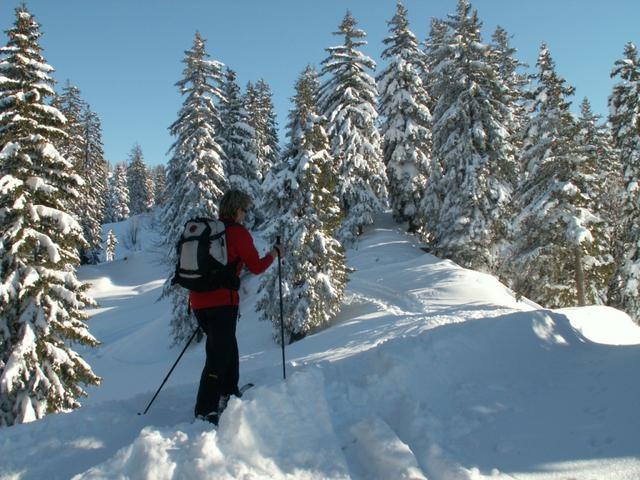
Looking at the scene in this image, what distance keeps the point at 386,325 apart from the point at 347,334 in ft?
4.54

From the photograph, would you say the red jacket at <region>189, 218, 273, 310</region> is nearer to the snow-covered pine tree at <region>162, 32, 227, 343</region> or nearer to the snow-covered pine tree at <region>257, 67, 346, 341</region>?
the snow-covered pine tree at <region>257, 67, 346, 341</region>

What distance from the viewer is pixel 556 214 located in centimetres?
1873

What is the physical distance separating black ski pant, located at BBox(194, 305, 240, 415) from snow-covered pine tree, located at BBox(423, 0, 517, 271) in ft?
65.4

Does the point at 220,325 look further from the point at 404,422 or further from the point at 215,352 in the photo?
the point at 404,422

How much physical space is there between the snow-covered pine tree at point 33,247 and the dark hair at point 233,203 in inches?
347

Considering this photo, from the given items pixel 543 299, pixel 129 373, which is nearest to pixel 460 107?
pixel 543 299

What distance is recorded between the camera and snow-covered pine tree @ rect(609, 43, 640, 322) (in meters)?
19.5

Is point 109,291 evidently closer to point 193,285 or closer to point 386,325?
point 386,325

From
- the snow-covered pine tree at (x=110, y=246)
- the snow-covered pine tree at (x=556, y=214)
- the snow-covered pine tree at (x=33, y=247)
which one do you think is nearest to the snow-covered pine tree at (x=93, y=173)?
the snow-covered pine tree at (x=110, y=246)

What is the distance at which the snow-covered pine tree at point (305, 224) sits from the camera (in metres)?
18.4

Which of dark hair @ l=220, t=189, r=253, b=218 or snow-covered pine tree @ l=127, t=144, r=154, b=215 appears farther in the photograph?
snow-covered pine tree @ l=127, t=144, r=154, b=215

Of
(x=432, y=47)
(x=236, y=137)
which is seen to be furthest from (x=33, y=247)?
(x=432, y=47)

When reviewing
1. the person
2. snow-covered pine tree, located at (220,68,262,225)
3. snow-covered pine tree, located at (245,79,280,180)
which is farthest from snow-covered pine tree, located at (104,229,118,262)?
the person

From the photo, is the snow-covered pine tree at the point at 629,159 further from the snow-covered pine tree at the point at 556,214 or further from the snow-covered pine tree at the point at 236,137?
the snow-covered pine tree at the point at 236,137
